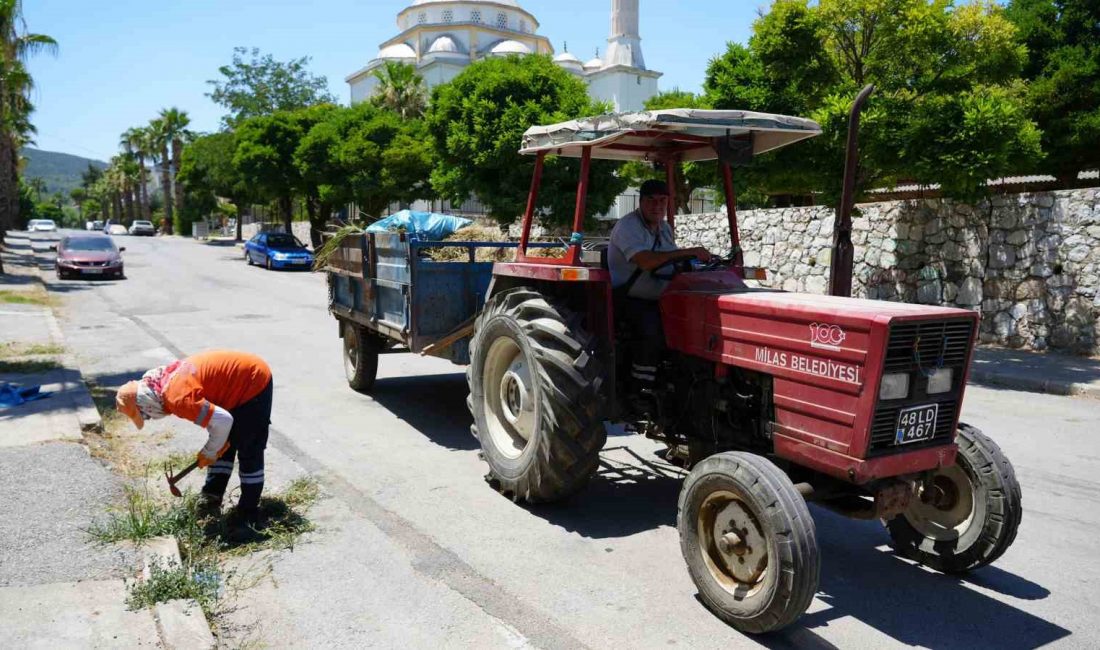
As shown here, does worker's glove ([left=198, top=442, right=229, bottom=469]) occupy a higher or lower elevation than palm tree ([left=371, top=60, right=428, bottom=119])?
lower

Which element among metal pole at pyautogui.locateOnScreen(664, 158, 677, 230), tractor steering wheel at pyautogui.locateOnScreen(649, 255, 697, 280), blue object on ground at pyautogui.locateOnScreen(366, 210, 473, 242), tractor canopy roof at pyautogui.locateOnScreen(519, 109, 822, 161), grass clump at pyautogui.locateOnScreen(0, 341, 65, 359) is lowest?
grass clump at pyautogui.locateOnScreen(0, 341, 65, 359)

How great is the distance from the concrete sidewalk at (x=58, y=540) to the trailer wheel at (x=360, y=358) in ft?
8.66

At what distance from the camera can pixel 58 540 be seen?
15.3ft

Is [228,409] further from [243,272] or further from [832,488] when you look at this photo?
[243,272]

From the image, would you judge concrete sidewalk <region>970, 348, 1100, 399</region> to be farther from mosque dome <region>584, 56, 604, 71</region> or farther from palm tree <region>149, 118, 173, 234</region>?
palm tree <region>149, 118, 173, 234</region>

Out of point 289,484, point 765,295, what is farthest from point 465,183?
point 765,295

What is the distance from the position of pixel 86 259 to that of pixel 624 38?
36.0 metres

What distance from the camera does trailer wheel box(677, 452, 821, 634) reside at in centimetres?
361

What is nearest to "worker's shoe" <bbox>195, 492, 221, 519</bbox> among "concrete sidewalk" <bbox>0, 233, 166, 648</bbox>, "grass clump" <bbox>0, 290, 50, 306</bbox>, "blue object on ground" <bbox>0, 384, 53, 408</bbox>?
"concrete sidewalk" <bbox>0, 233, 166, 648</bbox>

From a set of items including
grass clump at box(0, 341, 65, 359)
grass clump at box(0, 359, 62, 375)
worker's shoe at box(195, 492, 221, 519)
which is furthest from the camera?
grass clump at box(0, 341, 65, 359)

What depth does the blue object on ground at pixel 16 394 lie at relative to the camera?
26.5 feet

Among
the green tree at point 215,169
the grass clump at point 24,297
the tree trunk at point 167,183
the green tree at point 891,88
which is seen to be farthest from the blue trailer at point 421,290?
the tree trunk at point 167,183

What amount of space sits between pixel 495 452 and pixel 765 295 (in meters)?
2.38

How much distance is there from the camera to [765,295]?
451 cm
